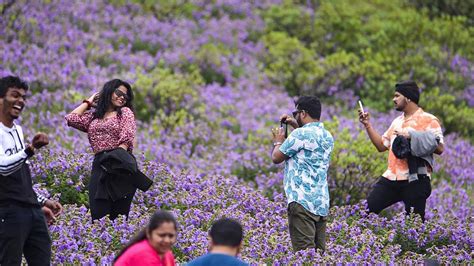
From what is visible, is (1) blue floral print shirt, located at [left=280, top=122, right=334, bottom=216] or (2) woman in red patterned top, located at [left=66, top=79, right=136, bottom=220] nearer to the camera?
(1) blue floral print shirt, located at [left=280, top=122, right=334, bottom=216]

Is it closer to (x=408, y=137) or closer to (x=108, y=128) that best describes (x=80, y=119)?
(x=108, y=128)

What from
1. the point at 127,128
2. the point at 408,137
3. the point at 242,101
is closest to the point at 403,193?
the point at 408,137

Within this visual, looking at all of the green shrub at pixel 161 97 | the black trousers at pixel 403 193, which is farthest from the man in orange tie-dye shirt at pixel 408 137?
the green shrub at pixel 161 97

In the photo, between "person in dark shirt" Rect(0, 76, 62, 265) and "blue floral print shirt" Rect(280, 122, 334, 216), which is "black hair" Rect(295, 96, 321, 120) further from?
"person in dark shirt" Rect(0, 76, 62, 265)

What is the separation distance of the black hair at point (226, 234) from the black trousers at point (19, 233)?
1.56 meters

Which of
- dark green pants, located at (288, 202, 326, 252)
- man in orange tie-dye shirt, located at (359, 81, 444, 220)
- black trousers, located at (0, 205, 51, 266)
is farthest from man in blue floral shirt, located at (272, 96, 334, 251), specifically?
black trousers, located at (0, 205, 51, 266)

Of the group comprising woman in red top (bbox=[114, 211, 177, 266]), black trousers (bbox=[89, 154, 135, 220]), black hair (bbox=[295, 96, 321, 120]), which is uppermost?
black hair (bbox=[295, 96, 321, 120])

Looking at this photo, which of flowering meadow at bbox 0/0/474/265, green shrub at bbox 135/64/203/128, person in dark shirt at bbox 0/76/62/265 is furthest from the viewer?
green shrub at bbox 135/64/203/128

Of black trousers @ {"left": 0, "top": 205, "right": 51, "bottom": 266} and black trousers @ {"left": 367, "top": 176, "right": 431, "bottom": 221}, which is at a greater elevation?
black trousers @ {"left": 0, "top": 205, "right": 51, "bottom": 266}

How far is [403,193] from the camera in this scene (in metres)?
9.33

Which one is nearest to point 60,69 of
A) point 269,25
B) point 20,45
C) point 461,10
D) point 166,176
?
point 20,45

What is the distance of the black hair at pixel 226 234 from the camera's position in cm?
523

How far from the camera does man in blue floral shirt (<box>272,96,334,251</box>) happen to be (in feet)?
25.0

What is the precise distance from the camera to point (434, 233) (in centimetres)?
927
